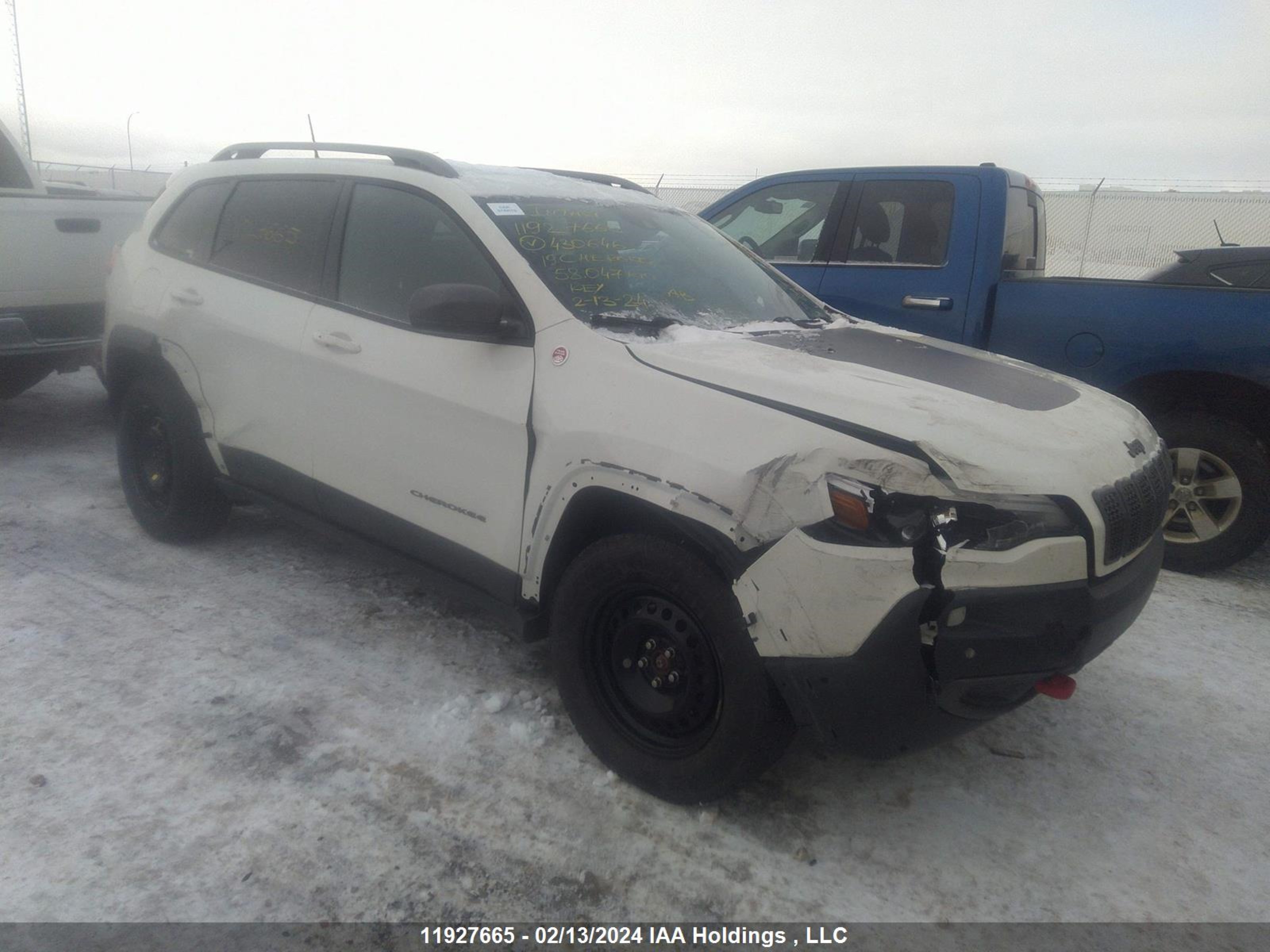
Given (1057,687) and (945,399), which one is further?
(945,399)

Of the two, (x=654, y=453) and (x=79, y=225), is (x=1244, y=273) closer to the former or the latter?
(x=654, y=453)

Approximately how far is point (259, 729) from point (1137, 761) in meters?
2.91

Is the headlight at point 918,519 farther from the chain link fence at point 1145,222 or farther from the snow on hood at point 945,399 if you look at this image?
Answer: the chain link fence at point 1145,222

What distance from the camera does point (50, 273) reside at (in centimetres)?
555

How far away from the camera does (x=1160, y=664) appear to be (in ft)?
12.5

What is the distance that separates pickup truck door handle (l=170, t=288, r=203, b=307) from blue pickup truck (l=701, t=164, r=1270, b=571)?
2.78 m

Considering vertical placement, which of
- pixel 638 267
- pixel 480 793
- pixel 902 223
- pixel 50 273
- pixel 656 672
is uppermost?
pixel 902 223

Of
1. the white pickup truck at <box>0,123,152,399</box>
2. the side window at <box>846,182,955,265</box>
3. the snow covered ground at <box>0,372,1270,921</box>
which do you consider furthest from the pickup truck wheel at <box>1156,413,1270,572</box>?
the white pickup truck at <box>0,123,152,399</box>

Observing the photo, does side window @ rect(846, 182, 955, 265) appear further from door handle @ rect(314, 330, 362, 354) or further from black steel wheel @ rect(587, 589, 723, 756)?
black steel wheel @ rect(587, 589, 723, 756)

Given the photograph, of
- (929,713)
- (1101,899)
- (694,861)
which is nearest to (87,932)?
(694,861)

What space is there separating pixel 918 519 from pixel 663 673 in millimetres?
873

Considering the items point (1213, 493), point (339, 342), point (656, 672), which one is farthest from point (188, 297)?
point (1213, 493)

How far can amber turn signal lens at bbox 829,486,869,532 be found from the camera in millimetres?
2252

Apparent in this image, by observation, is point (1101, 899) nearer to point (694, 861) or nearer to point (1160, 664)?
point (694, 861)
